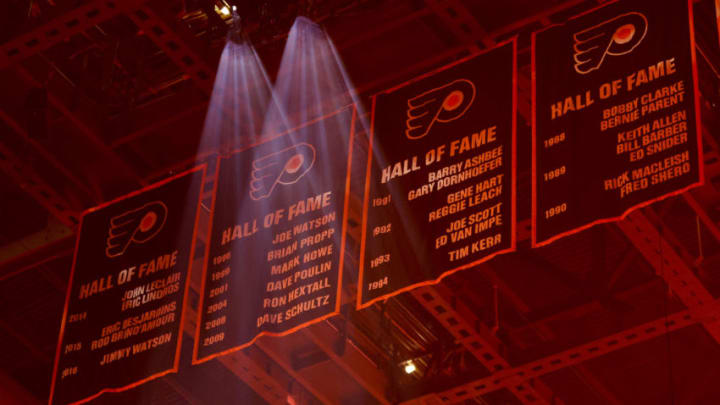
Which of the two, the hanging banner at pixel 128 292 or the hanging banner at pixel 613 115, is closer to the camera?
the hanging banner at pixel 613 115

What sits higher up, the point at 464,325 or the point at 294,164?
the point at 294,164

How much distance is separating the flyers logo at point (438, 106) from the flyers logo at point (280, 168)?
1043 millimetres

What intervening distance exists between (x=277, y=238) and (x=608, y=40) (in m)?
3.11

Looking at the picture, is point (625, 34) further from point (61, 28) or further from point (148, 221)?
point (61, 28)

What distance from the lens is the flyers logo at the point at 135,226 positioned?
11875 mm

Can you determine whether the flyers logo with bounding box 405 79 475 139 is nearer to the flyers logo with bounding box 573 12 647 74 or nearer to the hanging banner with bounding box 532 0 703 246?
the hanging banner with bounding box 532 0 703 246

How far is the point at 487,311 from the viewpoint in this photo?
13.4 m

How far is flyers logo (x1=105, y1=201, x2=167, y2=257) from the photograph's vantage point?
11.9 m

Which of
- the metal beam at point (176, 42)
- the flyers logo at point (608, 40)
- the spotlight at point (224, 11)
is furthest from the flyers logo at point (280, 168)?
the flyers logo at point (608, 40)

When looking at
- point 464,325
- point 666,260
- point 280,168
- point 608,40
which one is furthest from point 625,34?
point 464,325

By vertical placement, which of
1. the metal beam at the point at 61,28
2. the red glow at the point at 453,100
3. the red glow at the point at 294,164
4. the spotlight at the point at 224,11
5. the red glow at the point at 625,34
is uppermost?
the spotlight at the point at 224,11

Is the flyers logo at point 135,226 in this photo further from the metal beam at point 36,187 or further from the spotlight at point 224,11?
the spotlight at point 224,11

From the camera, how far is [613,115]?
9.40 meters

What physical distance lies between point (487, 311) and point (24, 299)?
5541mm
